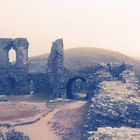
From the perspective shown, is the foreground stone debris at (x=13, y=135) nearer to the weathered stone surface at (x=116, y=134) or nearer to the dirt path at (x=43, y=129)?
the dirt path at (x=43, y=129)

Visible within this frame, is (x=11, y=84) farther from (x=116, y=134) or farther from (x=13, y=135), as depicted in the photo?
(x=116, y=134)

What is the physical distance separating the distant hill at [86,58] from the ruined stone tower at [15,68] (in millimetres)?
21465

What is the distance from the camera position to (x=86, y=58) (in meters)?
70.9

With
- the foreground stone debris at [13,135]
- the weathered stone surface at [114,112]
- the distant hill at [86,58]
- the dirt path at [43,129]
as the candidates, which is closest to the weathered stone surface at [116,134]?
the weathered stone surface at [114,112]

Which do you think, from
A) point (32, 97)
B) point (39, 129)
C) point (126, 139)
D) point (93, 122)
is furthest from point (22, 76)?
point (126, 139)

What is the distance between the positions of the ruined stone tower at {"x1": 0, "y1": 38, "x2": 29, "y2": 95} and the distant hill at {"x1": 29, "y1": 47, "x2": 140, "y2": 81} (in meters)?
21.5

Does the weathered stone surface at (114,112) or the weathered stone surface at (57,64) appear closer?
the weathered stone surface at (114,112)

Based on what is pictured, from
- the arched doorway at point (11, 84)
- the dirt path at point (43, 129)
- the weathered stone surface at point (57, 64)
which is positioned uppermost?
the weathered stone surface at point (57, 64)

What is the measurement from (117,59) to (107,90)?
1926 inches

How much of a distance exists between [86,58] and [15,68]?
3102cm

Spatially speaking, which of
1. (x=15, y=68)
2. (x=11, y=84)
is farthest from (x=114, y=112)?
(x=11, y=84)

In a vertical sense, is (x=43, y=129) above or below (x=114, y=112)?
below

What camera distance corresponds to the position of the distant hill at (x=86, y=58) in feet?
220

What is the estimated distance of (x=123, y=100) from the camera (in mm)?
19969
